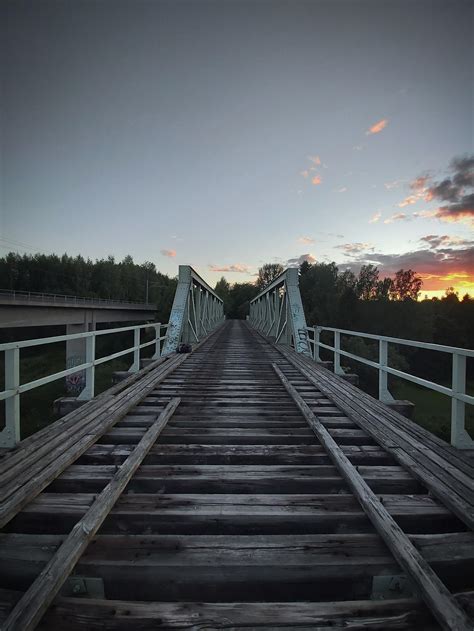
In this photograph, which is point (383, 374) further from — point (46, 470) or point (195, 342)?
point (195, 342)

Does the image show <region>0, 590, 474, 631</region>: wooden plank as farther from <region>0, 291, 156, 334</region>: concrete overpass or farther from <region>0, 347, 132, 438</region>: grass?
<region>0, 291, 156, 334</region>: concrete overpass

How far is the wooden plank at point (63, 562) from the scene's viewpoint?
1282mm

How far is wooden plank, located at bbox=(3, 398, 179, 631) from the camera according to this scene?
1282mm

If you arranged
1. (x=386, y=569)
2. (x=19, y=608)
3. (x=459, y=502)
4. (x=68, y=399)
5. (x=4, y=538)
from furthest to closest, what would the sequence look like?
(x=68, y=399) → (x=459, y=502) → (x=4, y=538) → (x=386, y=569) → (x=19, y=608)

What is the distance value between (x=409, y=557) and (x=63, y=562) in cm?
172

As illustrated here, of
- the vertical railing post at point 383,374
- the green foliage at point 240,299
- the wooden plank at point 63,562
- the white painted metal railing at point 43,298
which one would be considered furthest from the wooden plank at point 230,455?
the green foliage at point 240,299

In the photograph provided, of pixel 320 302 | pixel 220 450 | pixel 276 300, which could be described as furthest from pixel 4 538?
pixel 320 302

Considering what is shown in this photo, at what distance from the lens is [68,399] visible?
→ 13.5 feet

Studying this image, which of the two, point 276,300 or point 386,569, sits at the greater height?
point 276,300

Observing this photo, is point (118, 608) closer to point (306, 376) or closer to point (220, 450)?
point (220, 450)

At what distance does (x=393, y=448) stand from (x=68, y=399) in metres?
3.92

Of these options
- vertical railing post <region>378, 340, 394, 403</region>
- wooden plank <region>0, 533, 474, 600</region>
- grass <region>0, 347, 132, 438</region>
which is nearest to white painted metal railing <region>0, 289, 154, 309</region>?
grass <region>0, 347, 132, 438</region>

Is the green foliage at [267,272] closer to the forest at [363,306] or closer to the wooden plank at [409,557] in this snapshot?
the forest at [363,306]

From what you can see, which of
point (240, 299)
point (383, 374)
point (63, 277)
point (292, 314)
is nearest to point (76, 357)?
point (292, 314)
